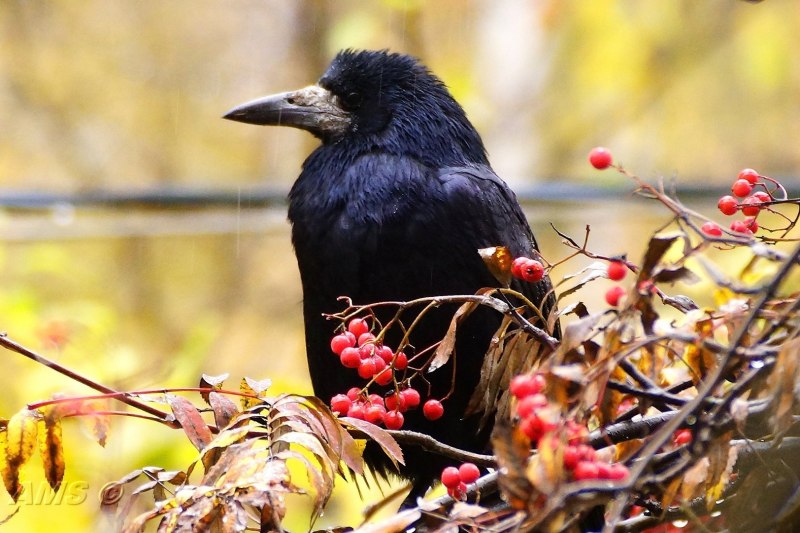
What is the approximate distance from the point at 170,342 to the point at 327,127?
4.02 metres

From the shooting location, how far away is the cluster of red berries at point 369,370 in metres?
1.61

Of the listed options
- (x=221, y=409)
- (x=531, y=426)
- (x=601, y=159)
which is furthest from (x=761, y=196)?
(x=221, y=409)

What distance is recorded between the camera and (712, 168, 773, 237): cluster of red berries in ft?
4.80

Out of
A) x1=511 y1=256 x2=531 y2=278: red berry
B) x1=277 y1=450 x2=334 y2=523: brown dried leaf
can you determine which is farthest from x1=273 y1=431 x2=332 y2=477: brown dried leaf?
x1=511 y1=256 x2=531 y2=278: red berry

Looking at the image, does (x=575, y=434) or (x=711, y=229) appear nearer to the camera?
(x=575, y=434)

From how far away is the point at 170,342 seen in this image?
6586 mm

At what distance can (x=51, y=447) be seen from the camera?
5.01 ft

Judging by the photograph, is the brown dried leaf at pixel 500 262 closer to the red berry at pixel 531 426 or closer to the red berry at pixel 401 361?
the red berry at pixel 401 361

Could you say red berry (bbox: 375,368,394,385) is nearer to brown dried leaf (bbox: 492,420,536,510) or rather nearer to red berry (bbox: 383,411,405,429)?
red berry (bbox: 383,411,405,429)

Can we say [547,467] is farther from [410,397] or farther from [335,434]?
[410,397]

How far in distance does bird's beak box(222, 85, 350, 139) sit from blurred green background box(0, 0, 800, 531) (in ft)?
10.9

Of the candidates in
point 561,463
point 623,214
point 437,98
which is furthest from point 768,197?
point 623,214

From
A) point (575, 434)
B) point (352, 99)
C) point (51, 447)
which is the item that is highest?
point (352, 99)

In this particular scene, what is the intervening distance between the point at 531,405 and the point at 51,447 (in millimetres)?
786
